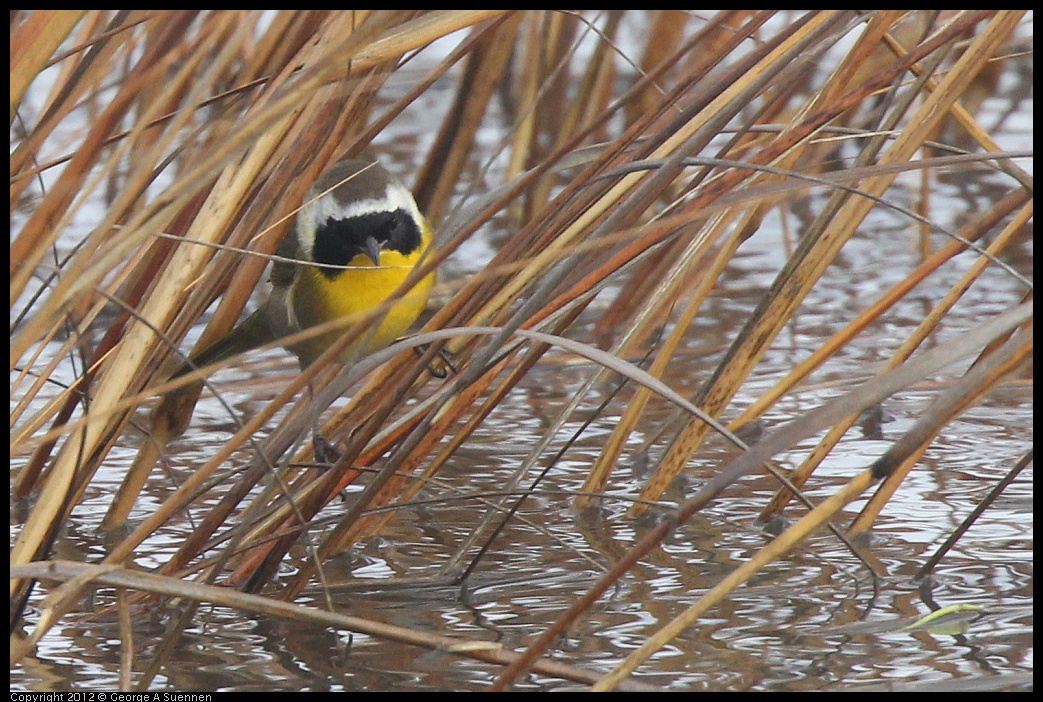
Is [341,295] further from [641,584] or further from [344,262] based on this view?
[641,584]

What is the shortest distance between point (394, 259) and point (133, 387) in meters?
1.13

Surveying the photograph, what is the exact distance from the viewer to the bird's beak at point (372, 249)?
2975 millimetres

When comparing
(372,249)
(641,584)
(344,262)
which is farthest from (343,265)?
(641,584)

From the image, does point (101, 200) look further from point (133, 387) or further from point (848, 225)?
point (848, 225)

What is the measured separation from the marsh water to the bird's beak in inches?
17.7

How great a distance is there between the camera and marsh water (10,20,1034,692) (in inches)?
73.7

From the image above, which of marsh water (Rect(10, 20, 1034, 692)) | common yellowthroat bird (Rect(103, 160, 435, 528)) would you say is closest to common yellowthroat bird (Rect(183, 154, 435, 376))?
common yellowthroat bird (Rect(103, 160, 435, 528))

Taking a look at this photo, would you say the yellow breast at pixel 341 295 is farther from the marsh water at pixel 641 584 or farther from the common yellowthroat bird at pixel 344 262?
the marsh water at pixel 641 584

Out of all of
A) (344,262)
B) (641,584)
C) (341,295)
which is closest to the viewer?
(641,584)

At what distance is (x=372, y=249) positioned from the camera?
2982mm

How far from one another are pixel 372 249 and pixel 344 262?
0.65ft

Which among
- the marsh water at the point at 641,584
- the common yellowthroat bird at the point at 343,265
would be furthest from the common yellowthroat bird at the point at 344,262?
the marsh water at the point at 641,584
